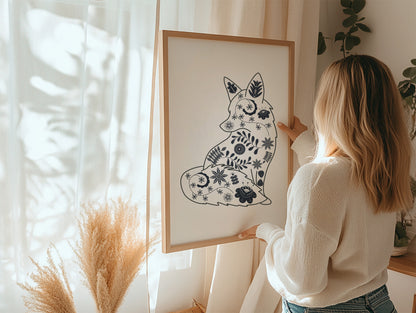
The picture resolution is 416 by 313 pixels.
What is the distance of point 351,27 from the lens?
7.82ft

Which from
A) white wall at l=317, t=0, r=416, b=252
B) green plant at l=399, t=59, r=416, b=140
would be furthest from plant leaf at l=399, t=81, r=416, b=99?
white wall at l=317, t=0, r=416, b=252

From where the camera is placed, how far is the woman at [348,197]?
1.15 meters

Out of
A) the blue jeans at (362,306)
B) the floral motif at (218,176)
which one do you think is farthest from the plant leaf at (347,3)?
the blue jeans at (362,306)

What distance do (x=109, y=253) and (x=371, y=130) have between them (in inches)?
38.7

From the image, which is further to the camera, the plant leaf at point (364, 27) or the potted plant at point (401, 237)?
the plant leaf at point (364, 27)

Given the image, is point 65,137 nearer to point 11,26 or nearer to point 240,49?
point 11,26

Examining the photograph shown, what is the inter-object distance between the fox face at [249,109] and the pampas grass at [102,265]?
52cm

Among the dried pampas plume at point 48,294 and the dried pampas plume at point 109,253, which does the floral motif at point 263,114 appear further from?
the dried pampas plume at point 48,294

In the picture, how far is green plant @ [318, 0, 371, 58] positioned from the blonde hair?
114 centimetres

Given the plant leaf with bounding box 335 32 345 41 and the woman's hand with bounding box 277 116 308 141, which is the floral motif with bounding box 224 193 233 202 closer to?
the woman's hand with bounding box 277 116 308 141

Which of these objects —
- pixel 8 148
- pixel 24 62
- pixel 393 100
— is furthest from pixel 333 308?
pixel 24 62

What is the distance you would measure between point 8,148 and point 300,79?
1.40 metres

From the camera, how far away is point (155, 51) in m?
1.72

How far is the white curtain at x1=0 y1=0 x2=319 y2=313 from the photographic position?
5.15 feet
